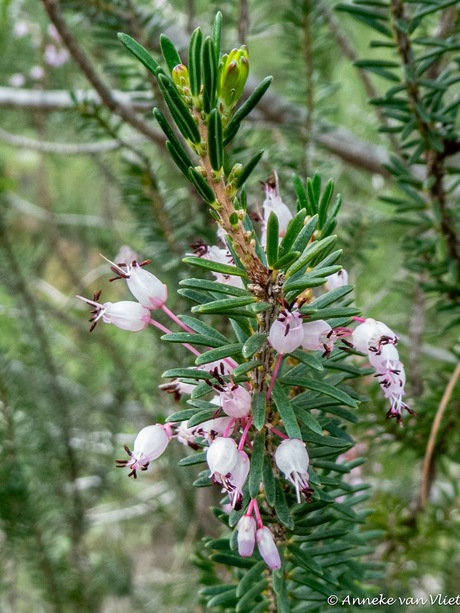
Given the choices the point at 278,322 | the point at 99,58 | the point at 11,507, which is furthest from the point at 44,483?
the point at 99,58

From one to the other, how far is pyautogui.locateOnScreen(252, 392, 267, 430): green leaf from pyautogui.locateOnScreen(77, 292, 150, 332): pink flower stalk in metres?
0.08

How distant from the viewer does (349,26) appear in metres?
1.39

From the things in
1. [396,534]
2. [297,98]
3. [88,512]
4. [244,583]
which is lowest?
[88,512]

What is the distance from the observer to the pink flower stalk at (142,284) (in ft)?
1.14

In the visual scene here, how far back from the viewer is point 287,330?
11.4 inches

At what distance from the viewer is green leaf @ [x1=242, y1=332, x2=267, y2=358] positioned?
0.29m

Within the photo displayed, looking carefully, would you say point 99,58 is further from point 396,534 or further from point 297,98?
point 396,534

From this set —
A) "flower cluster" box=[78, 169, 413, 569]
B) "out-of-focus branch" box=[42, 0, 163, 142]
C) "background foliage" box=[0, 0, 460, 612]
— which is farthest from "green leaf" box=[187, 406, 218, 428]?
"out-of-focus branch" box=[42, 0, 163, 142]

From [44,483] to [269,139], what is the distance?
69 centimetres

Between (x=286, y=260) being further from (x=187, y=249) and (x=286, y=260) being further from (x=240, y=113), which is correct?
(x=187, y=249)

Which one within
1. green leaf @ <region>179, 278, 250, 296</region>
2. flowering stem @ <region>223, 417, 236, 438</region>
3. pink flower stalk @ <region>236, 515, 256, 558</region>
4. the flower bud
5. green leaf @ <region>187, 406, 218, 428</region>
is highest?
the flower bud

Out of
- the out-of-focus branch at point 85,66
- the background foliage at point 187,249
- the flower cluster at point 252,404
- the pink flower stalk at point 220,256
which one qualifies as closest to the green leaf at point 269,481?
the flower cluster at point 252,404

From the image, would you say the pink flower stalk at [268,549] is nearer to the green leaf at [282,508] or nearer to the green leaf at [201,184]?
the green leaf at [282,508]

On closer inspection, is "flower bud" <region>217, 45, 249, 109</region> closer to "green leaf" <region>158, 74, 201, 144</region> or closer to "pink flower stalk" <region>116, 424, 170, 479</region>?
"green leaf" <region>158, 74, 201, 144</region>
